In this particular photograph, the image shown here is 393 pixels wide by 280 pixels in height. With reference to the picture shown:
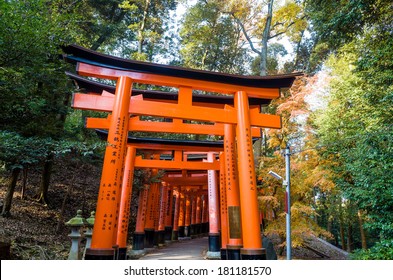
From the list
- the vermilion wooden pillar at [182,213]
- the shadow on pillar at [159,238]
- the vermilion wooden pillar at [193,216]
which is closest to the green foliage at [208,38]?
the vermilion wooden pillar at [182,213]

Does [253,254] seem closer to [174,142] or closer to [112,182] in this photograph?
[112,182]

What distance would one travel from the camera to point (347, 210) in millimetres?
20594

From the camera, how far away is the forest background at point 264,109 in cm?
633

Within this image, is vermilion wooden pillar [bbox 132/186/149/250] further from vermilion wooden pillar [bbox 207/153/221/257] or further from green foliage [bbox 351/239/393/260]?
green foliage [bbox 351/239/393/260]

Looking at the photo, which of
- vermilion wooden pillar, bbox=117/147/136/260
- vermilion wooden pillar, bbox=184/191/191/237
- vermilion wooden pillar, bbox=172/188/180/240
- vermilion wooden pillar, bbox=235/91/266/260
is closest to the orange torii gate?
vermilion wooden pillar, bbox=117/147/136/260

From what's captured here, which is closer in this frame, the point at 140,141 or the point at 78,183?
the point at 140,141

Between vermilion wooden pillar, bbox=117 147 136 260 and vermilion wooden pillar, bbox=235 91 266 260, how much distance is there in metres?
4.41

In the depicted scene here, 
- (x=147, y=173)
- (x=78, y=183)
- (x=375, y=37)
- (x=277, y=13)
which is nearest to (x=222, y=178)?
(x=147, y=173)

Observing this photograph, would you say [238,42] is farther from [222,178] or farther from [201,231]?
[201,231]

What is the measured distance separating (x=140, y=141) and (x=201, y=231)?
1585cm

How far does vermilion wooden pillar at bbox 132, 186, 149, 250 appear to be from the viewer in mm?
11617

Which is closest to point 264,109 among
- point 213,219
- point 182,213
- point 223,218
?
point 182,213

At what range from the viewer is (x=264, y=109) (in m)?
20.7

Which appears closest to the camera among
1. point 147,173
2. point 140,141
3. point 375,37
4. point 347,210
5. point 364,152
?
point 364,152
